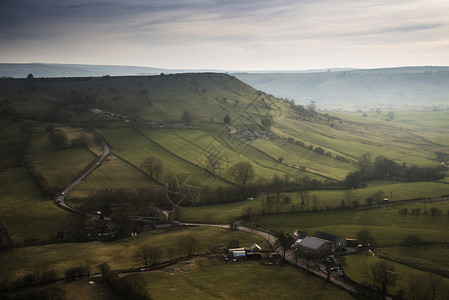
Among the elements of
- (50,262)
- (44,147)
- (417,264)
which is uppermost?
(44,147)

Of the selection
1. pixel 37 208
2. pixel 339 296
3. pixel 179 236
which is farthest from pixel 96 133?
pixel 339 296

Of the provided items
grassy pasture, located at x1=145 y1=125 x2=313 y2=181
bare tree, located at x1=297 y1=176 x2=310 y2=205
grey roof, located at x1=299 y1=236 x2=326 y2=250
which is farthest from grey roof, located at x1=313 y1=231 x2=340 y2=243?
grassy pasture, located at x1=145 y1=125 x2=313 y2=181

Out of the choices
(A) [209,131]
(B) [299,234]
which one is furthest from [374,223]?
(A) [209,131]

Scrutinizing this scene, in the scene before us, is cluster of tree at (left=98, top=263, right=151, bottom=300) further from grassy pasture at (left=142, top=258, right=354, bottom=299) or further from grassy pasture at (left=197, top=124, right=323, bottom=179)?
grassy pasture at (left=197, top=124, right=323, bottom=179)

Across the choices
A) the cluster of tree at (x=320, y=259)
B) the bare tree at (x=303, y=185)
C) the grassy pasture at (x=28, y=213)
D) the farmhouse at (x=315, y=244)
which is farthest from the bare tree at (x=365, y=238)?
the grassy pasture at (x=28, y=213)

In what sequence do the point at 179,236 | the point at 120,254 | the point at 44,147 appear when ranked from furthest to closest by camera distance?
the point at 44,147
the point at 179,236
the point at 120,254

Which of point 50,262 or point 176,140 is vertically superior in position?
point 176,140

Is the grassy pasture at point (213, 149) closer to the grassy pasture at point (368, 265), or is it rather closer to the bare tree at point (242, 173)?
the bare tree at point (242, 173)

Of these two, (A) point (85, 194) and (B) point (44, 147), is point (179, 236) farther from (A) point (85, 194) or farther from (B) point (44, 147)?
(B) point (44, 147)
